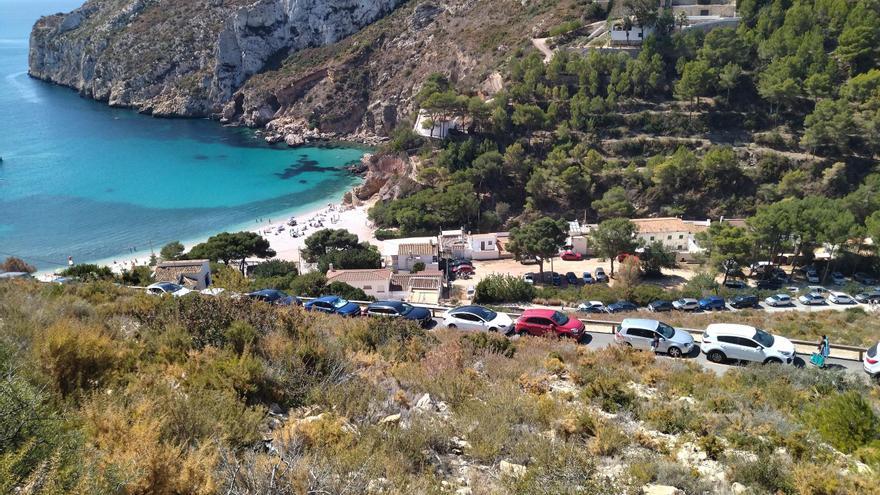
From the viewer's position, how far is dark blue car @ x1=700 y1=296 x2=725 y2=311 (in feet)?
77.6

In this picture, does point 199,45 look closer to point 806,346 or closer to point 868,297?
point 868,297

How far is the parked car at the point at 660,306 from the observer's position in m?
24.0

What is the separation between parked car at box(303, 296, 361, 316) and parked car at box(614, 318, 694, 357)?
8.78m

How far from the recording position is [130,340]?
375 inches

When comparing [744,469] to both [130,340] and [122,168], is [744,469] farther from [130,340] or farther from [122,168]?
[122,168]

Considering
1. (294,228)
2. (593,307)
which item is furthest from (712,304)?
(294,228)

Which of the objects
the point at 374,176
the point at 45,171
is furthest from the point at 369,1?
the point at 45,171

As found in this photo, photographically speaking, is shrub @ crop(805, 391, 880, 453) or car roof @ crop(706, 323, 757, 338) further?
car roof @ crop(706, 323, 757, 338)

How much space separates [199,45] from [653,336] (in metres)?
99.5

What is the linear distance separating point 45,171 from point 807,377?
246ft

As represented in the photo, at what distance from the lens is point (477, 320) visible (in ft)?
54.1

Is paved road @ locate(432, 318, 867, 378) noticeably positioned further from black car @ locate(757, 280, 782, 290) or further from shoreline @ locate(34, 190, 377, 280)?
shoreline @ locate(34, 190, 377, 280)

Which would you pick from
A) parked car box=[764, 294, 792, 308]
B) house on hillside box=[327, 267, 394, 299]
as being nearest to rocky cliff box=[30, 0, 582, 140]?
house on hillside box=[327, 267, 394, 299]

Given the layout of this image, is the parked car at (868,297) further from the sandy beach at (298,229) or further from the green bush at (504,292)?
the sandy beach at (298,229)
